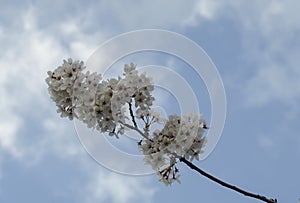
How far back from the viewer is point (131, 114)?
2.89 metres

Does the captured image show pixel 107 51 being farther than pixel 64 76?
Yes

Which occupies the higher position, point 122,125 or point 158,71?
point 158,71

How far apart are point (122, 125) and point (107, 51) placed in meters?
0.80

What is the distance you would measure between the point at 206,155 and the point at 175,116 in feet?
1.12

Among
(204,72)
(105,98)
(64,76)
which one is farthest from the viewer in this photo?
(204,72)

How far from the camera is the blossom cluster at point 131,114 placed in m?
2.88

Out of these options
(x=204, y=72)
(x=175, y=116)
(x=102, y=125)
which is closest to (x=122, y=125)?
(x=102, y=125)

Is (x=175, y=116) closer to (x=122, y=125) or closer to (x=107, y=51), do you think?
(x=122, y=125)

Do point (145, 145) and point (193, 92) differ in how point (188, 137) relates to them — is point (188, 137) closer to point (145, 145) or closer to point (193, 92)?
point (145, 145)

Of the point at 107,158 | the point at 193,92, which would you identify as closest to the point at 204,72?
the point at 193,92

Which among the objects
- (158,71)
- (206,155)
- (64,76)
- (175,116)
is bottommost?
(206,155)

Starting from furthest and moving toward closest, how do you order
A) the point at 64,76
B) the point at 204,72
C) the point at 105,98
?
the point at 204,72 → the point at 64,76 → the point at 105,98

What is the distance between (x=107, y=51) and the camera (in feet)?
11.5

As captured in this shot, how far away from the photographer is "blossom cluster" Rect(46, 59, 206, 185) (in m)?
2.88
